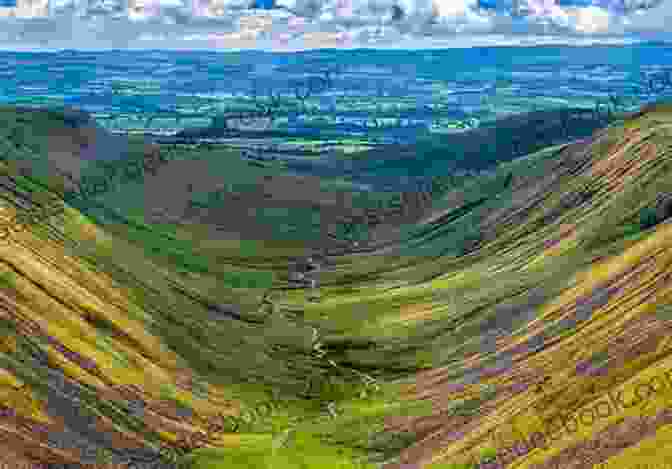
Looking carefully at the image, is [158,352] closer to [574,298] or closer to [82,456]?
[82,456]

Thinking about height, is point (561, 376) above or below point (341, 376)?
above

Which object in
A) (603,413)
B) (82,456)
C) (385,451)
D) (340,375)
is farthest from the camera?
(340,375)

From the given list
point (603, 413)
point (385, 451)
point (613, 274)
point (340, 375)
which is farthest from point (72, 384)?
point (613, 274)

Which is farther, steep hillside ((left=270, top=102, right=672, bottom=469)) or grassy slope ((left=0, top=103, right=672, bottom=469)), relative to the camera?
grassy slope ((left=0, top=103, right=672, bottom=469))

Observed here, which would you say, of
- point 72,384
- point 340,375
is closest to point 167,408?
point 72,384

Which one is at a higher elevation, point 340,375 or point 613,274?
point 613,274

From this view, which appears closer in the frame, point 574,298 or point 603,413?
point 603,413

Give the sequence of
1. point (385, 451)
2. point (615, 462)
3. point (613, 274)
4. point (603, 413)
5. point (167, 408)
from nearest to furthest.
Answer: point (615, 462) → point (603, 413) → point (385, 451) → point (167, 408) → point (613, 274)

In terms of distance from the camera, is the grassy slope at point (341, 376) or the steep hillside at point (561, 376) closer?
the steep hillside at point (561, 376)

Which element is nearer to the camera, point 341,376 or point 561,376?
point 561,376
